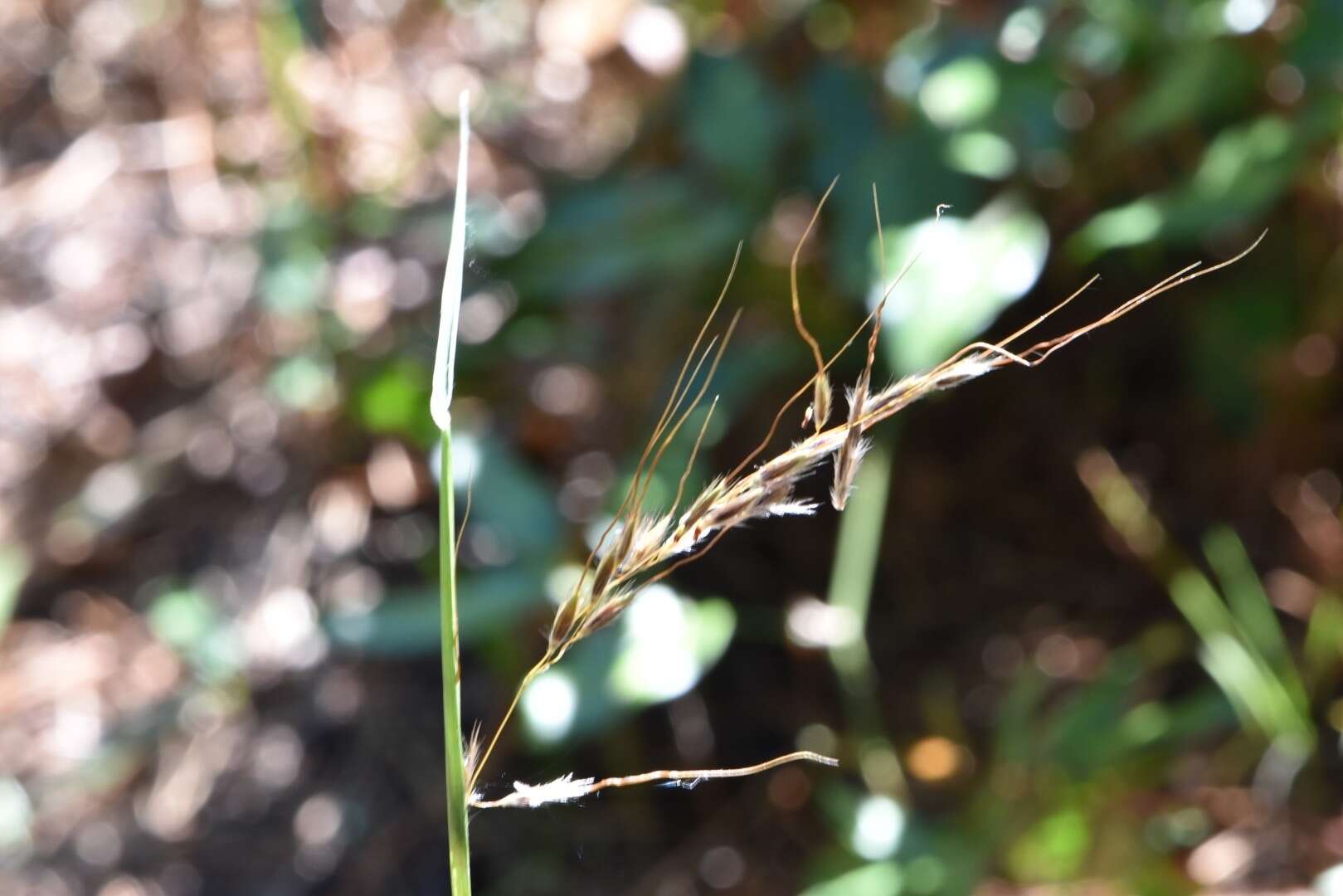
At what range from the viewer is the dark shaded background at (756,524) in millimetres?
1020

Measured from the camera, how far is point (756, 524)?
4.37ft

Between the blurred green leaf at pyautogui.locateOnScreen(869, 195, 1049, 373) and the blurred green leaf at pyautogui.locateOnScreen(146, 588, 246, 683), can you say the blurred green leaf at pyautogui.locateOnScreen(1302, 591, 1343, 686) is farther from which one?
the blurred green leaf at pyautogui.locateOnScreen(146, 588, 246, 683)

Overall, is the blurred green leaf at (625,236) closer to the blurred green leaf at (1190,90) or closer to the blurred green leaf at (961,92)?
the blurred green leaf at (961,92)

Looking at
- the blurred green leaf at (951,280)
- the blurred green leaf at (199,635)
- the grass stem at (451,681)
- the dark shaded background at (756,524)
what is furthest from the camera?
the blurred green leaf at (199,635)

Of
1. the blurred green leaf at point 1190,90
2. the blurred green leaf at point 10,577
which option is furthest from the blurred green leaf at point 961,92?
the blurred green leaf at point 10,577

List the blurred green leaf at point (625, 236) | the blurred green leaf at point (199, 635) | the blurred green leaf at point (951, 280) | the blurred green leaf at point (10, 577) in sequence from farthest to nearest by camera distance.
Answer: the blurred green leaf at point (10, 577), the blurred green leaf at point (199, 635), the blurred green leaf at point (625, 236), the blurred green leaf at point (951, 280)

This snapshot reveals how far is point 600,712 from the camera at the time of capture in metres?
0.91

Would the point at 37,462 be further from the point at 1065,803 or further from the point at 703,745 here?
the point at 1065,803

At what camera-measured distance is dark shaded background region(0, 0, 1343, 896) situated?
1.02 m

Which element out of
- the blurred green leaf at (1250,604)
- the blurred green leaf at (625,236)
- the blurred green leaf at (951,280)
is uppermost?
the blurred green leaf at (951,280)

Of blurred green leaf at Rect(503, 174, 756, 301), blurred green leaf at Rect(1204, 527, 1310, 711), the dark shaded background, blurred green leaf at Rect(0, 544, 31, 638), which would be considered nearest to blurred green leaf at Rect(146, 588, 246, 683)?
the dark shaded background

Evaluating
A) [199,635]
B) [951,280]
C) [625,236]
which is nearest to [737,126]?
[625,236]

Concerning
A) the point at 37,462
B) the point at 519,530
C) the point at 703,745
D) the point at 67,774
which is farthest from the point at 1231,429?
the point at 37,462

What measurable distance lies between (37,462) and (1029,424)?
1.21 meters
